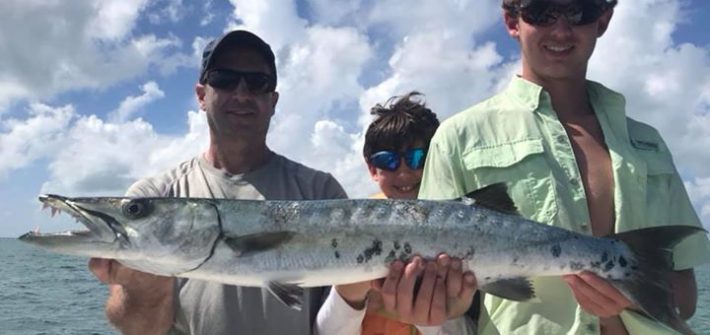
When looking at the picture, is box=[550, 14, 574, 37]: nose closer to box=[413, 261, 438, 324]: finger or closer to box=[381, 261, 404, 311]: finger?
box=[413, 261, 438, 324]: finger

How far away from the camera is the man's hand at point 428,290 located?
161 inches

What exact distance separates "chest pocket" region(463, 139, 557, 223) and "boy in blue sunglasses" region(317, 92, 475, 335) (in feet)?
1.90

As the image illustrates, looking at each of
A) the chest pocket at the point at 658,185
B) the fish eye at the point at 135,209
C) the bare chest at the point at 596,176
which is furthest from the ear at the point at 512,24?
the fish eye at the point at 135,209

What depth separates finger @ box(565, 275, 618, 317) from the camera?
3.88m

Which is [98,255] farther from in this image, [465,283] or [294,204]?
[465,283]

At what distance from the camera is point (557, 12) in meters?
4.32

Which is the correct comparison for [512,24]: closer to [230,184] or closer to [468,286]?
[468,286]

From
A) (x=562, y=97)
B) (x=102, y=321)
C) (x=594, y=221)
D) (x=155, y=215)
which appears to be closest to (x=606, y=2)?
(x=562, y=97)

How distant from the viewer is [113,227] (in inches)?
161

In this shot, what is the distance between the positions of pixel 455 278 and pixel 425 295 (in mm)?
250

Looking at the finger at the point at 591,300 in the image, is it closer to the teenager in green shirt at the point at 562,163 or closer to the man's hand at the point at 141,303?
the teenager in green shirt at the point at 562,163

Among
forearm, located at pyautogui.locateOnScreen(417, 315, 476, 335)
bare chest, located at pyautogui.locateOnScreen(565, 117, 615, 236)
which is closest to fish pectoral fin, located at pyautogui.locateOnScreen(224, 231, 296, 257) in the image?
forearm, located at pyautogui.locateOnScreen(417, 315, 476, 335)

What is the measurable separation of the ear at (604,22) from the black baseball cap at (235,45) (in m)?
2.75

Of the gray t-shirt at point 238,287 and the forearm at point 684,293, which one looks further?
the gray t-shirt at point 238,287
